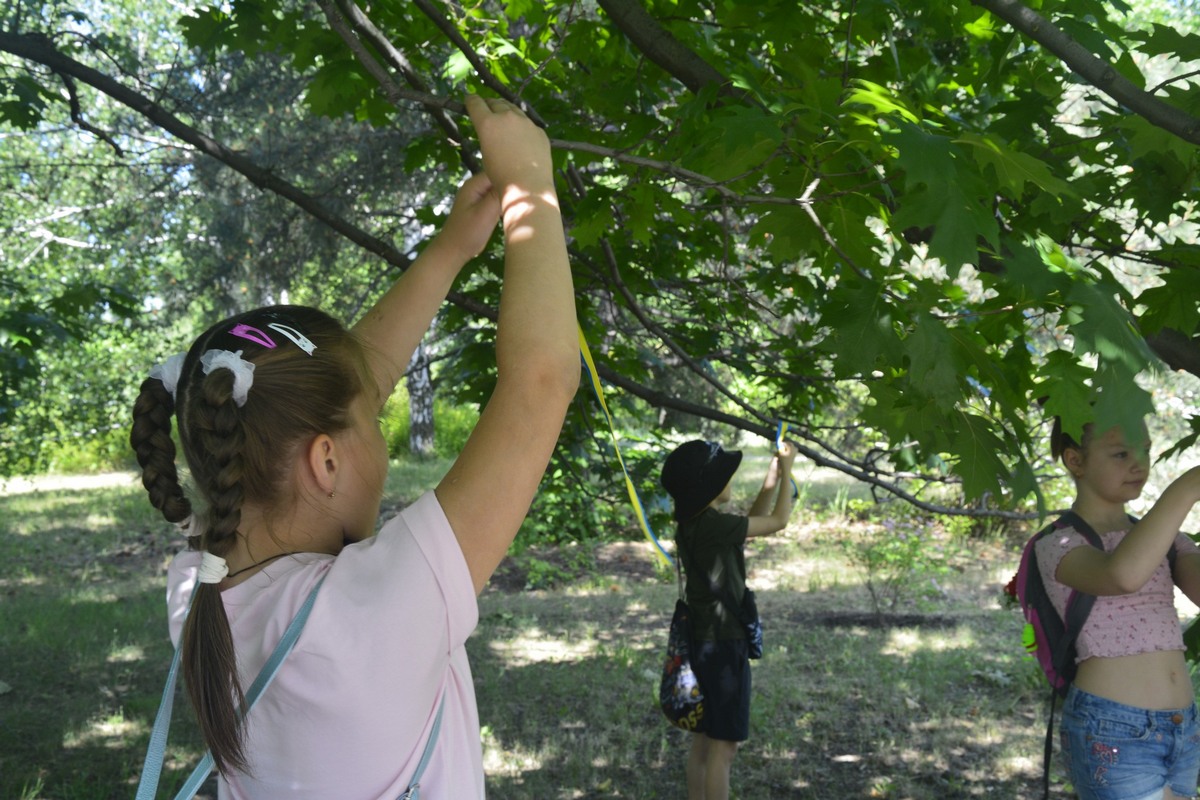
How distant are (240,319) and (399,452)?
1717 centimetres

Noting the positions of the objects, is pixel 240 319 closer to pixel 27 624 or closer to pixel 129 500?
pixel 27 624

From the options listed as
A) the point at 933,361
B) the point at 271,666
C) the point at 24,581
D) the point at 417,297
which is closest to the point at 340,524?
the point at 271,666

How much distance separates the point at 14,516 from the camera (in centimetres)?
1286

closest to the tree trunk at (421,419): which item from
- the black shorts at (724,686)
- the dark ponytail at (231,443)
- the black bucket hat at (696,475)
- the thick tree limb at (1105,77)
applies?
the black bucket hat at (696,475)

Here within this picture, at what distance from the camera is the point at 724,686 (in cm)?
402

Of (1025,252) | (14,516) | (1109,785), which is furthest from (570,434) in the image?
(14,516)

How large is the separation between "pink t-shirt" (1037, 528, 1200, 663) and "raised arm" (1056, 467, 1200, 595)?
6.5 inches

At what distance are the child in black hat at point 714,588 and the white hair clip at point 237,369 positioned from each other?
2892 millimetres

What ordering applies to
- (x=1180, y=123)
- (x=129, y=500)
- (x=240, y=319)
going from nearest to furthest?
(x=240, y=319) < (x=1180, y=123) < (x=129, y=500)

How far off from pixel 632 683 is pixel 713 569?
2.22m

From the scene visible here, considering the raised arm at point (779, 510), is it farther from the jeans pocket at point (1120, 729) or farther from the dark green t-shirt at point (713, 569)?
the jeans pocket at point (1120, 729)

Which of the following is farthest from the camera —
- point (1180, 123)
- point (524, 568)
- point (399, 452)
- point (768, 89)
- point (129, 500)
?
point (399, 452)

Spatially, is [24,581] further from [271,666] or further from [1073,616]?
[271,666]

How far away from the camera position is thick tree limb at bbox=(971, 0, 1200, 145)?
180cm
